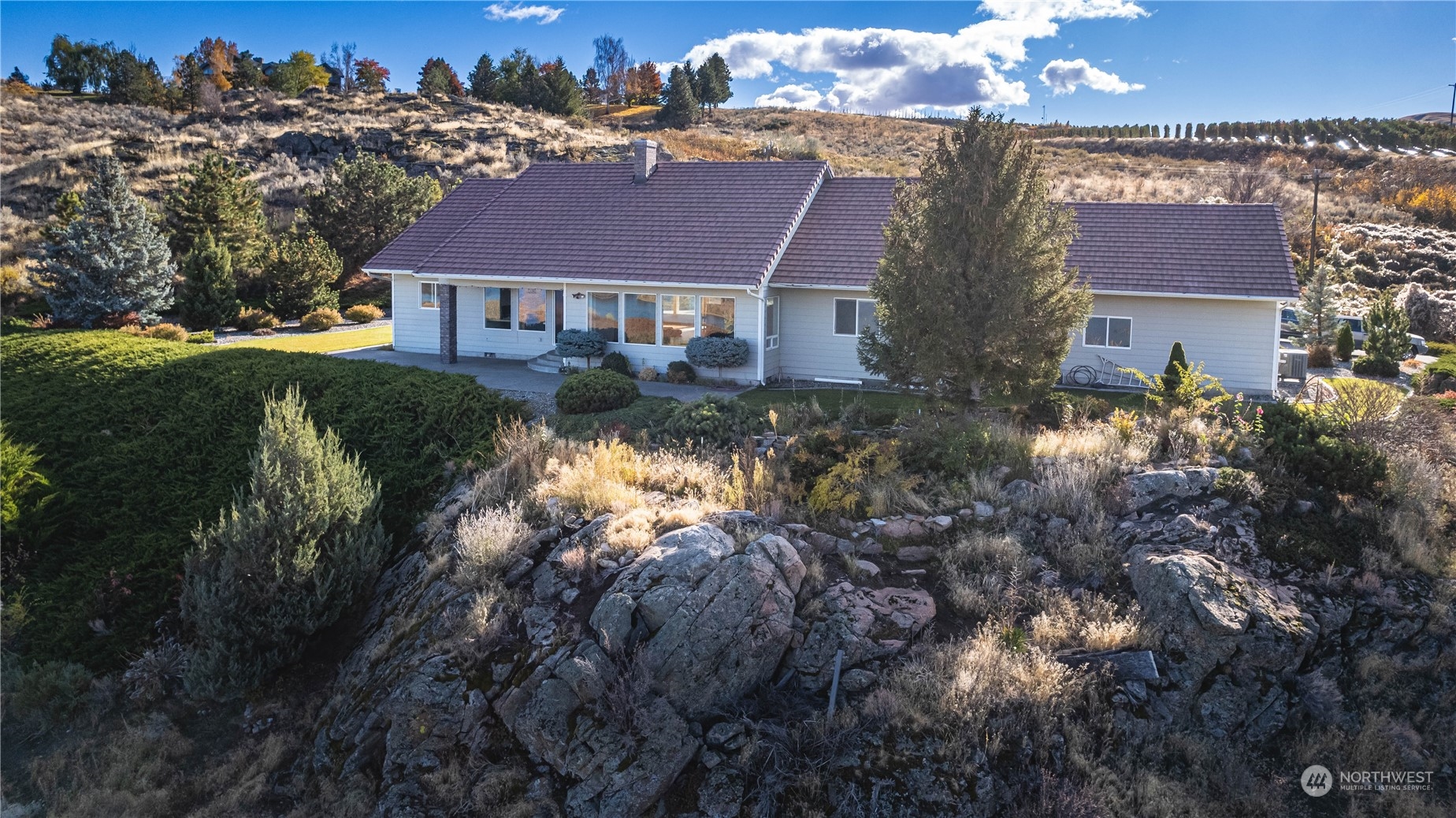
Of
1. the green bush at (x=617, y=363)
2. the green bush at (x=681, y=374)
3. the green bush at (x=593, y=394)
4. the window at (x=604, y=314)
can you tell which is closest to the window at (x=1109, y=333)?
the green bush at (x=681, y=374)

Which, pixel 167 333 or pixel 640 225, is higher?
pixel 640 225

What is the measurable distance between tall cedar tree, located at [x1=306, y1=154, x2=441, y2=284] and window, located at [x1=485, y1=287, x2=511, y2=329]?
13988mm

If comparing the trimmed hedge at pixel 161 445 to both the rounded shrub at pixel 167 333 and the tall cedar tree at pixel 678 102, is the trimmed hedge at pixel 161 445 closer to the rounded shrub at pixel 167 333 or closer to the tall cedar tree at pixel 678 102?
the rounded shrub at pixel 167 333

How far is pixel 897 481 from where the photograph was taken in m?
12.7

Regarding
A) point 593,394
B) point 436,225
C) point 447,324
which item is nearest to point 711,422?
point 593,394

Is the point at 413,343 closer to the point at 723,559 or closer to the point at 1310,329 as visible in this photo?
the point at 723,559

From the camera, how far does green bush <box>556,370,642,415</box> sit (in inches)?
674

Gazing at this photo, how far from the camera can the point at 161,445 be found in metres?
15.2

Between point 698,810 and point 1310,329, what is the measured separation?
97.1 ft

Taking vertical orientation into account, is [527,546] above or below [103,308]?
below

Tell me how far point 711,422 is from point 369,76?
244 feet

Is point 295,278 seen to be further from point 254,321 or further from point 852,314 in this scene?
point 852,314

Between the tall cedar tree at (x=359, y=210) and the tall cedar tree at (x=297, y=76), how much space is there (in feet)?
113

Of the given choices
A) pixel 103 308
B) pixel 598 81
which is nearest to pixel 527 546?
pixel 103 308
